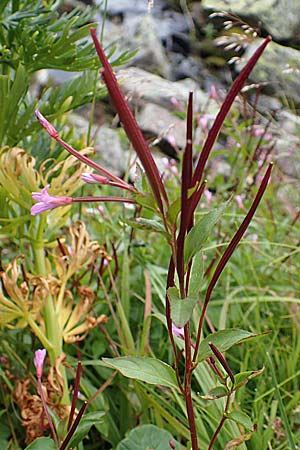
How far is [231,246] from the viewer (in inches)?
16.4

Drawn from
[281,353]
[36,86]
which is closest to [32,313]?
[281,353]

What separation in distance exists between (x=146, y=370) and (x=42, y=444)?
16cm

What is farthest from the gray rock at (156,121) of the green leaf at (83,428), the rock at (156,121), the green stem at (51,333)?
the green leaf at (83,428)

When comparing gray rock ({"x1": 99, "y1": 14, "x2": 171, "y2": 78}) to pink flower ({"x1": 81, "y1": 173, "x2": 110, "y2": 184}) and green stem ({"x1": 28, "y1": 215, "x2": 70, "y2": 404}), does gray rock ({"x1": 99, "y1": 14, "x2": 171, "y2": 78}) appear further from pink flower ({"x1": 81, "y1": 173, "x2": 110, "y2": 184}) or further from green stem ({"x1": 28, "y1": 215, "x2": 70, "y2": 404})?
pink flower ({"x1": 81, "y1": 173, "x2": 110, "y2": 184})

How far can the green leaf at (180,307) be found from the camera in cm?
38

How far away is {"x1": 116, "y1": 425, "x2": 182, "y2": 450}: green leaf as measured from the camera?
678 millimetres

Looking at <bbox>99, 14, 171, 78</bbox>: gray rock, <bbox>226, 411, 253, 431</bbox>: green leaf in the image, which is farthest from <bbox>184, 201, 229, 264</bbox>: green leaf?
<bbox>99, 14, 171, 78</bbox>: gray rock

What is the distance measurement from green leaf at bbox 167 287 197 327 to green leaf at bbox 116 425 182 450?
0.33 meters

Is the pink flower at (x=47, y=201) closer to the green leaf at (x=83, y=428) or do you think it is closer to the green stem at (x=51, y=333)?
the green leaf at (x=83, y=428)

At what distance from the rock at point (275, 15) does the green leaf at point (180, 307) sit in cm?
455

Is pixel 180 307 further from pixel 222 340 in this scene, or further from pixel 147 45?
pixel 147 45

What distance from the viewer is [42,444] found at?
55cm

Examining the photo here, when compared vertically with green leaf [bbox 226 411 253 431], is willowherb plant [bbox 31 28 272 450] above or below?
above

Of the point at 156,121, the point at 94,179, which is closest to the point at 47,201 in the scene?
the point at 94,179
